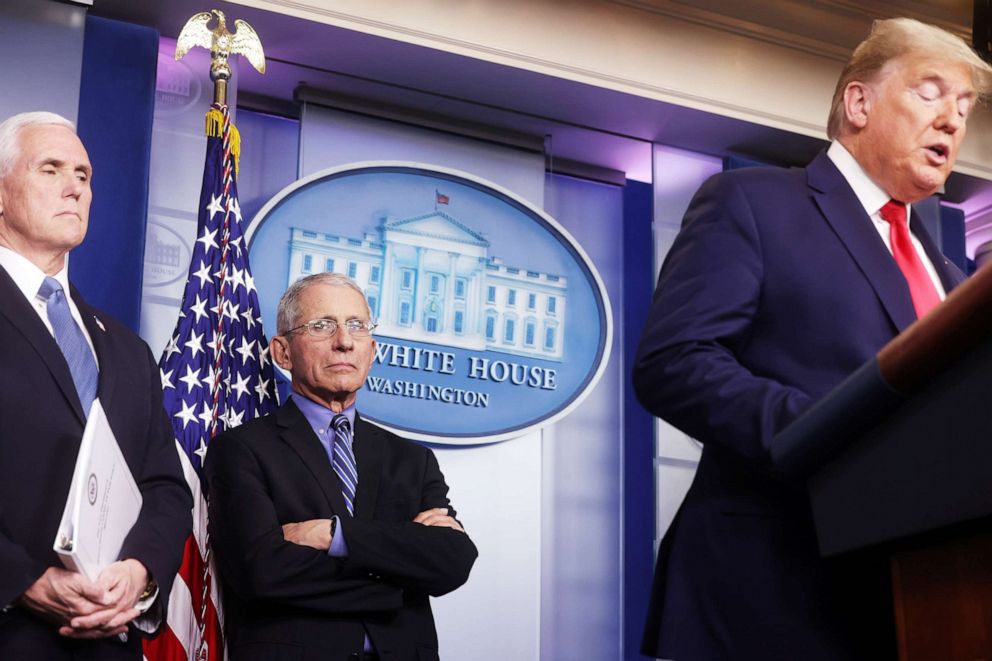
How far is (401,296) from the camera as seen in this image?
4.89m

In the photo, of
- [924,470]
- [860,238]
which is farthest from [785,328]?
[924,470]

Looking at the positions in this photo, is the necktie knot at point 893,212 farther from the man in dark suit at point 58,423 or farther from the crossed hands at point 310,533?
the crossed hands at point 310,533

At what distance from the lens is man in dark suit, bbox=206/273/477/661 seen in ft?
9.38

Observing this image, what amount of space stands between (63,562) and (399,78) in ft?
10.7

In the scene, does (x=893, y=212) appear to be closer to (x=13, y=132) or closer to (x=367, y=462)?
(x=367, y=462)

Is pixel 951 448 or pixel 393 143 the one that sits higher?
pixel 393 143

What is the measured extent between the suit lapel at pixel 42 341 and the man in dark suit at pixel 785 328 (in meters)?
1.25

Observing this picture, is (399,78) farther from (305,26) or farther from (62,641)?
(62,641)

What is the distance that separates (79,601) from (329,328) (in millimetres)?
1402

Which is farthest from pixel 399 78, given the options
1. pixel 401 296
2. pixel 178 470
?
pixel 178 470

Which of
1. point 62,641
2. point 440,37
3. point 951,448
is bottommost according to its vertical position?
point 62,641

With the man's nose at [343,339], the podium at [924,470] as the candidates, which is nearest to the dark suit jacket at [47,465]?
the man's nose at [343,339]

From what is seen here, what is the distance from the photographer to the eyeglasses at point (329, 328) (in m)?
3.47

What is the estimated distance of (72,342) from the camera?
2516 mm
